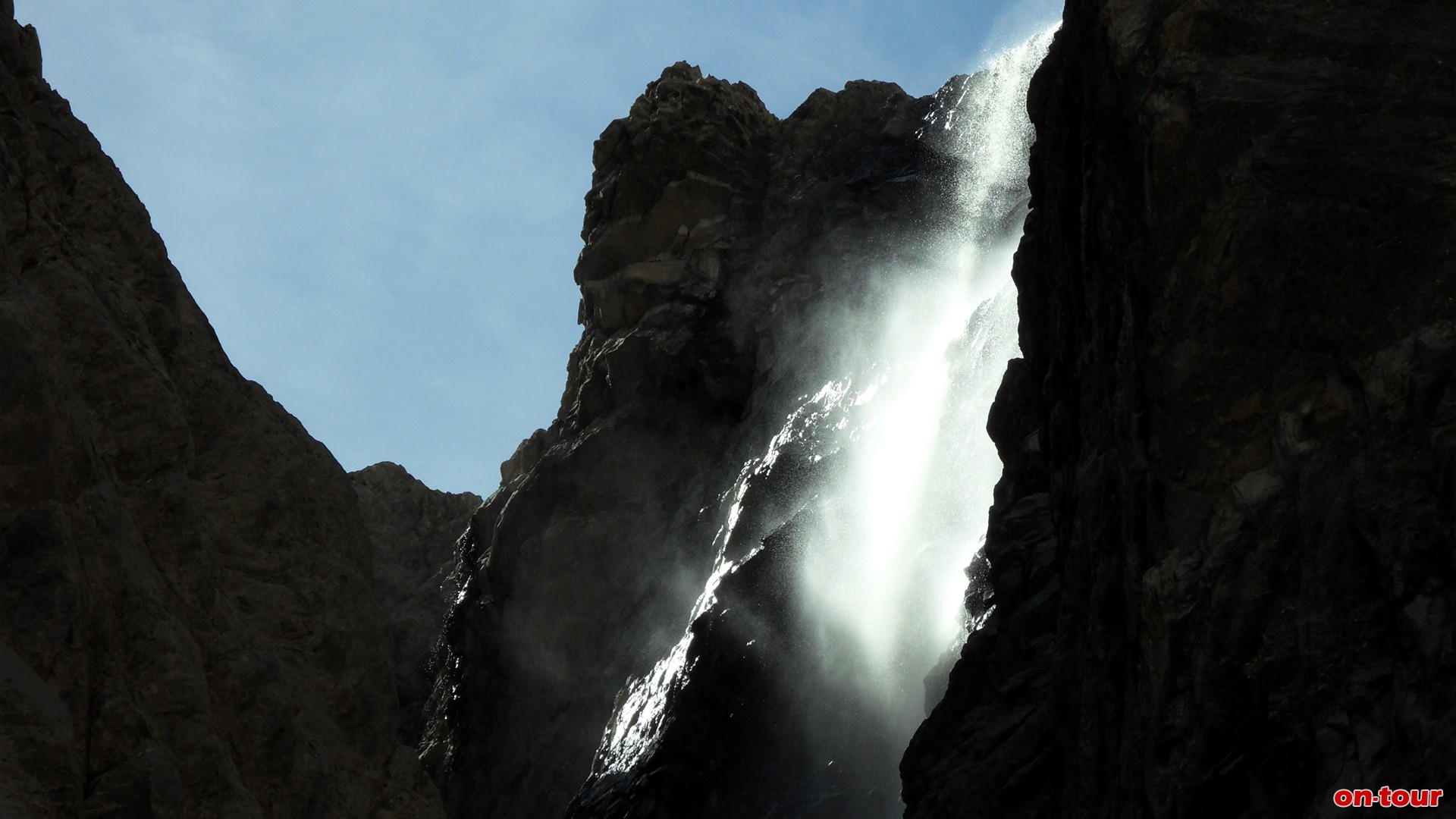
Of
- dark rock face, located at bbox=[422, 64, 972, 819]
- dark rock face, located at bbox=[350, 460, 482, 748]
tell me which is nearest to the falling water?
dark rock face, located at bbox=[422, 64, 972, 819]

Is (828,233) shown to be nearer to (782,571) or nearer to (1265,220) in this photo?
(782,571)

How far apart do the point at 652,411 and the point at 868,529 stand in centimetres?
743

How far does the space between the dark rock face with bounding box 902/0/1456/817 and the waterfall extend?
963 cm

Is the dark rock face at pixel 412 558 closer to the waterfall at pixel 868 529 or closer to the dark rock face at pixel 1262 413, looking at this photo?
the waterfall at pixel 868 529

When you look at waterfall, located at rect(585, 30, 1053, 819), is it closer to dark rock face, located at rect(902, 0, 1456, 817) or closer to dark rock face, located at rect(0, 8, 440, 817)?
dark rock face, located at rect(902, 0, 1456, 817)

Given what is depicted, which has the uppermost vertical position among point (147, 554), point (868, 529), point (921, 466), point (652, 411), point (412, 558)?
point (412, 558)

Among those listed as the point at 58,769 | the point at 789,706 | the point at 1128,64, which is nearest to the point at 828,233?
the point at 789,706

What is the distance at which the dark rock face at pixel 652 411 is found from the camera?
111 feet

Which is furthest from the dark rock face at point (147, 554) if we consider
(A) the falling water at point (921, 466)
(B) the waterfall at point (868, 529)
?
(A) the falling water at point (921, 466)

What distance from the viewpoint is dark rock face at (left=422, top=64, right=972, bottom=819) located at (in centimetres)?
3372

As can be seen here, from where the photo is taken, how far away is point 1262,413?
43.4 ft

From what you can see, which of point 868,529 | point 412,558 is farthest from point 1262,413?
point 412,558

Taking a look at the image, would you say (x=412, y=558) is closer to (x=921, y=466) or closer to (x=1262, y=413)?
(x=921, y=466)

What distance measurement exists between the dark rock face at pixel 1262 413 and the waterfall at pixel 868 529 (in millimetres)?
9627
